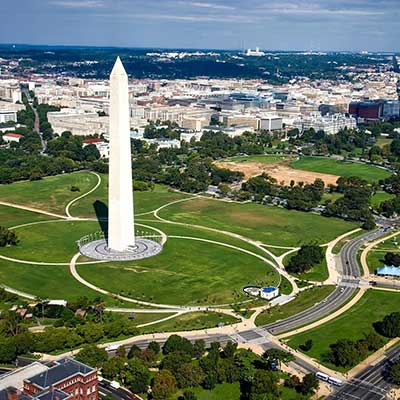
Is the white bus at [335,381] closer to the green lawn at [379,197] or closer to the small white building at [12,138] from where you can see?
the green lawn at [379,197]

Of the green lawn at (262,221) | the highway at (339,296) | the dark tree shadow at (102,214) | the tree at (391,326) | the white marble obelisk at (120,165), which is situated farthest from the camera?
the dark tree shadow at (102,214)

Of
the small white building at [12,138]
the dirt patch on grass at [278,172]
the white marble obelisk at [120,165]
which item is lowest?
the dirt patch on grass at [278,172]

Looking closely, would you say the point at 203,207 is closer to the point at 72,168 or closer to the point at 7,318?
the point at 72,168

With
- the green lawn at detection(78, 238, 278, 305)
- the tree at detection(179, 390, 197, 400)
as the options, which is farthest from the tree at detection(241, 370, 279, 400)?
the green lawn at detection(78, 238, 278, 305)

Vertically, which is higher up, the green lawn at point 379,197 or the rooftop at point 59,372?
the rooftop at point 59,372

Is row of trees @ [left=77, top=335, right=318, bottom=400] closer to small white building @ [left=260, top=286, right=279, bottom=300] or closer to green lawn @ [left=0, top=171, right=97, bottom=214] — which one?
small white building @ [left=260, top=286, right=279, bottom=300]

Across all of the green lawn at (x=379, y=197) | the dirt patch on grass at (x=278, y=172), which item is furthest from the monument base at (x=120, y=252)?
the dirt patch on grass at (x=278, y=172)

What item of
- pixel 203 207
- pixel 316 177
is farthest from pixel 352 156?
pixel 203 207
